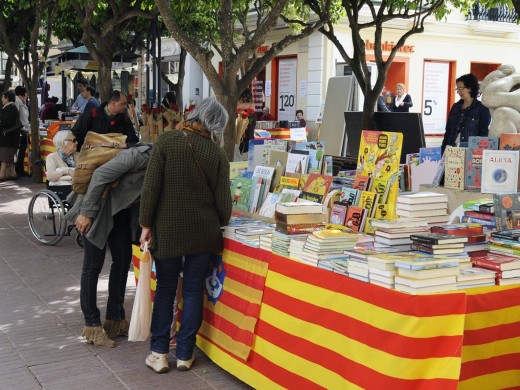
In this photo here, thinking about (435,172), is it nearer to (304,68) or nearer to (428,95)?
(304,68)

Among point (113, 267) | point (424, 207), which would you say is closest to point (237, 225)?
point (113, 267)

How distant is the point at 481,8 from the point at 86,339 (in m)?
25.2

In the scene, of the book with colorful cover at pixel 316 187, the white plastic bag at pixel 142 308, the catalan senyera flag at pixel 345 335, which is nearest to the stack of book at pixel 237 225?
the catalan senyera flag at pixel 345 335

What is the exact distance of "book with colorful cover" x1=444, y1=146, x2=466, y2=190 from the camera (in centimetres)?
552

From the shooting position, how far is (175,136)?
4.67 metres

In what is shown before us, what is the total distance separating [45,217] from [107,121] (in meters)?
2.78

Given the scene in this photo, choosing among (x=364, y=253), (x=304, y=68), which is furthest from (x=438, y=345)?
(x=304, y=68)

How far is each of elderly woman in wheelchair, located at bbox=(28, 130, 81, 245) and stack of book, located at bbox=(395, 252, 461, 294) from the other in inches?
214

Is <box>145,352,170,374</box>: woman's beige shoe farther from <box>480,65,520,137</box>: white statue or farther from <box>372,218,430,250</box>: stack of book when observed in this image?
<box>480,65,520,137</box>: white statue

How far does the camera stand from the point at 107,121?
24.0 feet

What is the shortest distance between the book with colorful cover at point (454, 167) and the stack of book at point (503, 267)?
5.70ft

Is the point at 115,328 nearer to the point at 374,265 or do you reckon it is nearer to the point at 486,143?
the point at 374,265

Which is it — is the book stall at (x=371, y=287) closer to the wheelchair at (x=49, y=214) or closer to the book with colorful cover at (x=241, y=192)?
the book with colorful cover at (x=241, y=192)

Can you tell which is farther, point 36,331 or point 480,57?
point 480,57
